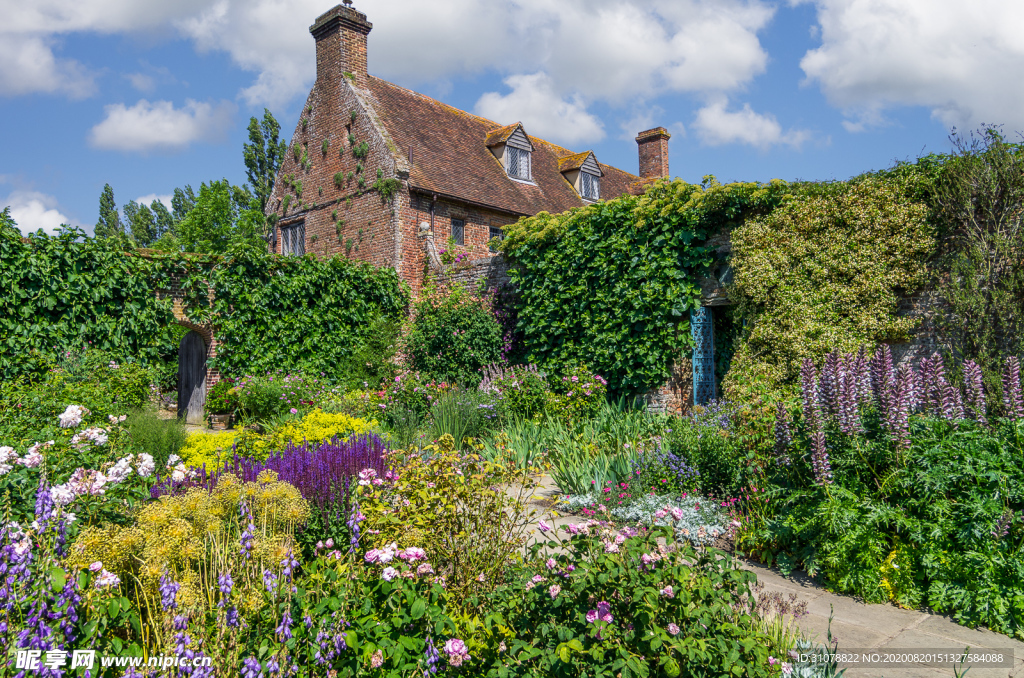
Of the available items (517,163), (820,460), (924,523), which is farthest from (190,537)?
(517,163)

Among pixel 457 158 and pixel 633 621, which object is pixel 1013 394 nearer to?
pixel 633 621

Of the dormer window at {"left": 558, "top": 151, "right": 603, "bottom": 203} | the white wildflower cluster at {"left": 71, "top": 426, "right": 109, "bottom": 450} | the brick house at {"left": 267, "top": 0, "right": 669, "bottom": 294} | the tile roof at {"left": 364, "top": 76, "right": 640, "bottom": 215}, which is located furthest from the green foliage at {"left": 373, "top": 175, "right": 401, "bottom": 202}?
the white wildflower cluster at {"left": 71, "top": 426, "right": 109, "bottom": 450}

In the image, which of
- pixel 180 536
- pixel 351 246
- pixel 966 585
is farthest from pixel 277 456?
pixel 351 246

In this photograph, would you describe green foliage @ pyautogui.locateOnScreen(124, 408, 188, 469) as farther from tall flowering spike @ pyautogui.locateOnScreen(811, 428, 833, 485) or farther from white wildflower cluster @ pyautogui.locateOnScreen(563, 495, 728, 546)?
tall flowering spike @ pyautogui.locateOnScreen(811, 428, 833, 485)

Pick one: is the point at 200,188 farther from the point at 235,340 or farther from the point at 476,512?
the point at 476,512

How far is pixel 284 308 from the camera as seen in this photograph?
1221cm

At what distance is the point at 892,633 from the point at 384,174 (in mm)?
14030

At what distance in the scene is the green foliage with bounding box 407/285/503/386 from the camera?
1151 centimetres

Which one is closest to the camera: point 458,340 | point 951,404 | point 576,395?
point 951,404

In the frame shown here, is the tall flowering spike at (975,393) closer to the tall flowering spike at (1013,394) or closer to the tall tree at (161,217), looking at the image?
the tall flowering spike at (1013,394)

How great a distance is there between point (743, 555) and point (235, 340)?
1007 cm

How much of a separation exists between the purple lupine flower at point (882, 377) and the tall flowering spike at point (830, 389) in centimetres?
28

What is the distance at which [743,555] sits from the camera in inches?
174

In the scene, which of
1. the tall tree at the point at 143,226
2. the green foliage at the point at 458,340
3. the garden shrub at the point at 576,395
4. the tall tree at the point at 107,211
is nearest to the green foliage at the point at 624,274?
the garden shrub at the point at 576,395
